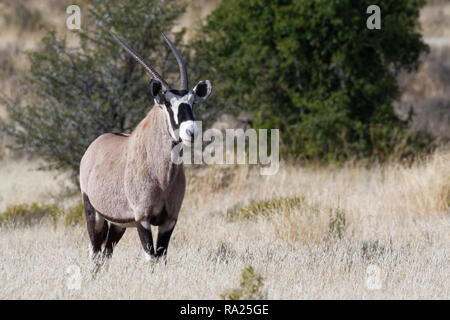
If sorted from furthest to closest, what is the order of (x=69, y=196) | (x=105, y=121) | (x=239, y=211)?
(x=69, y=196), (x=105, y=121), (x=239, y=211)

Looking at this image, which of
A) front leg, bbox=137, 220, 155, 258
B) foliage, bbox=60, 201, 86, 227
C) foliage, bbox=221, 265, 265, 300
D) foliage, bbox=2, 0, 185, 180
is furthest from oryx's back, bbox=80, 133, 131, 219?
foliage, bbox=2, 0, 185, 180

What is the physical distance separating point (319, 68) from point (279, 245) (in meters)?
6.81

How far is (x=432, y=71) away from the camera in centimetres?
2509

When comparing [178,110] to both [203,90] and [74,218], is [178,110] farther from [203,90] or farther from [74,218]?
[74,218]

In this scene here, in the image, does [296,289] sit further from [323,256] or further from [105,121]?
[105,121]

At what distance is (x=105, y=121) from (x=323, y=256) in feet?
16.9

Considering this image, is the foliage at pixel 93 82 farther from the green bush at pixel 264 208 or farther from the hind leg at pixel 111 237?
the hind leg at pixel 111 237

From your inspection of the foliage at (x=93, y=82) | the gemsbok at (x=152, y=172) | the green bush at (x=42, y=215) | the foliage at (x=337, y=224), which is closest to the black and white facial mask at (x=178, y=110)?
the gemsbok at (x=152, y=172)

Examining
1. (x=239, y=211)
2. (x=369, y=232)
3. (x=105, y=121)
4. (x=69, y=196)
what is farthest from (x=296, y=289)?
(x=69, y=196)

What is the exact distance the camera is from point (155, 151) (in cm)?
574

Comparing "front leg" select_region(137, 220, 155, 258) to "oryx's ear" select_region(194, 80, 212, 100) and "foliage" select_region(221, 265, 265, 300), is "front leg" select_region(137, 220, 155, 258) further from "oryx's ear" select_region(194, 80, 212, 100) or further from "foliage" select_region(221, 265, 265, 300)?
"oryx's ear" select_region(194, 80, 212, 100)

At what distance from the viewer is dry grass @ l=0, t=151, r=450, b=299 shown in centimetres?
554

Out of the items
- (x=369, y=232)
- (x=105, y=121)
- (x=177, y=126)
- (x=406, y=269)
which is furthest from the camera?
(x=105, y=121)

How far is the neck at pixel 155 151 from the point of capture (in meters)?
5.66
